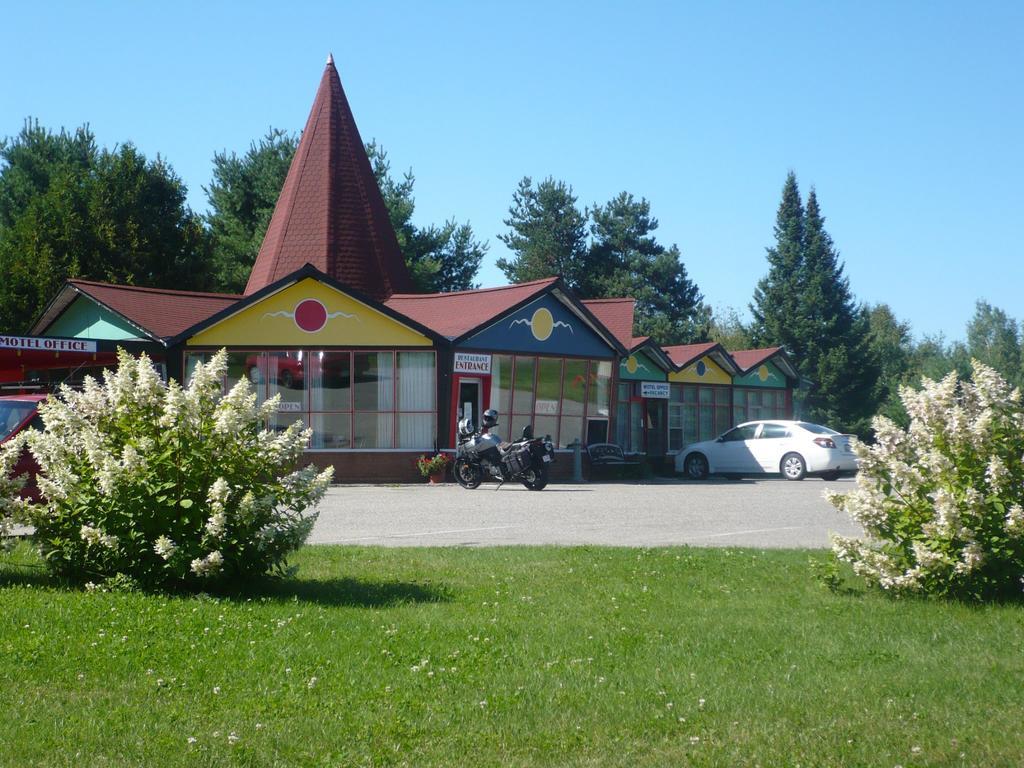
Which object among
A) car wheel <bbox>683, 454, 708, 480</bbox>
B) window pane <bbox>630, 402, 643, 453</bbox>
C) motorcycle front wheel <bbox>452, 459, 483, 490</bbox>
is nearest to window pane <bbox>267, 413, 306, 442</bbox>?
motorcycle front wheel <bbox>452, 459, 483, 490</bbox>

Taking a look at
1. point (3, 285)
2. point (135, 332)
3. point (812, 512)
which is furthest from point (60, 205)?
point (812, 512)

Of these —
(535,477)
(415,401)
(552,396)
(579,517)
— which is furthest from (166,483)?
(552,396)

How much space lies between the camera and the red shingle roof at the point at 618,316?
33.7 meters

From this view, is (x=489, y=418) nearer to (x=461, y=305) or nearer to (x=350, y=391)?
(x=350, y=391)

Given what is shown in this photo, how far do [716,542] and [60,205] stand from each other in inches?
1324

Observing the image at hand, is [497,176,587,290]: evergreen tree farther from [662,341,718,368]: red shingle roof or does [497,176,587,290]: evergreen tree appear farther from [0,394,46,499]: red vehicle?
[0,394,46,499]: red vehicle

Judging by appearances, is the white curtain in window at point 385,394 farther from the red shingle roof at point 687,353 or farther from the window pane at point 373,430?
the red shingle roof at point 687,353

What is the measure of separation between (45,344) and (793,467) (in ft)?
58.2

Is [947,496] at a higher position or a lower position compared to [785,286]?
lower

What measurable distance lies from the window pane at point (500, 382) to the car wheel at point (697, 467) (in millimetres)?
5975

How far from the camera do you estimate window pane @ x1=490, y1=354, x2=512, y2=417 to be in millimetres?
28469

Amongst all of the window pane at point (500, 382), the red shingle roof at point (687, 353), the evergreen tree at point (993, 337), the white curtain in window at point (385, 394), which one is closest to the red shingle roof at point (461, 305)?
the window pane at point (500, 382)

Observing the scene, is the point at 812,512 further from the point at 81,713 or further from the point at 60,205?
the point at 60,205

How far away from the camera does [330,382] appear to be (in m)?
26.9
